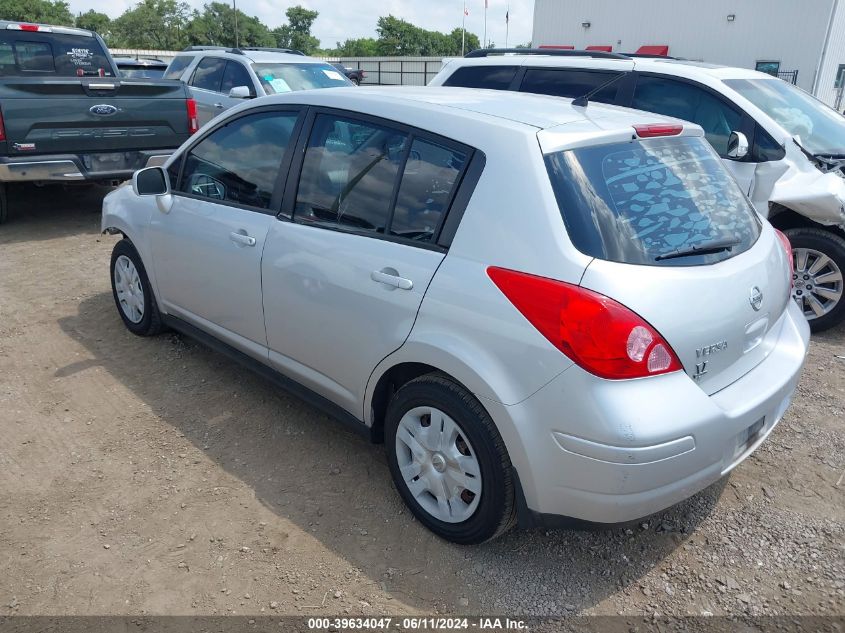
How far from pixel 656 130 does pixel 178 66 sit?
36.8 feet

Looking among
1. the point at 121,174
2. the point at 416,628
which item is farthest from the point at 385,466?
the point at 121,174

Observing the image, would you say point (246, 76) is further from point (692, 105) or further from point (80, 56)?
point (692, 105)

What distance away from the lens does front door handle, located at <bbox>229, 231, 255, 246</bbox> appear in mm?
3484

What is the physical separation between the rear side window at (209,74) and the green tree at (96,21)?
210 feet

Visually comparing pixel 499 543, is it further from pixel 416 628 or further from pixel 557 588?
pixel 416 628

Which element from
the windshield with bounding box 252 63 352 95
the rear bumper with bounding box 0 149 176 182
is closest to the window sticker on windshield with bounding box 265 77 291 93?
the windshield with bounding box 252 63 352 95

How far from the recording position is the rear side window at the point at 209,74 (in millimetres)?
10461

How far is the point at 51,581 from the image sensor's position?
8.70ft

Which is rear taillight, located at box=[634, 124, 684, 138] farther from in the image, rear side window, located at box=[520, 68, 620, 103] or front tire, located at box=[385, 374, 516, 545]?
rear side window, located at box=[520, 68, 620, 103]

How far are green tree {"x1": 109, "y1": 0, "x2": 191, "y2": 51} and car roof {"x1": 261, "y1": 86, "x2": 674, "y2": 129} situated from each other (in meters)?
69.9

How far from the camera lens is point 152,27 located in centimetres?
6675

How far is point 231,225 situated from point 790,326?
2.82 metres

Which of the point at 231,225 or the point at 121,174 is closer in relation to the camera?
the point at 231,225

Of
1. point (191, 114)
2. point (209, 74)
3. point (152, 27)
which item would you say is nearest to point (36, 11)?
point (152, 27)
